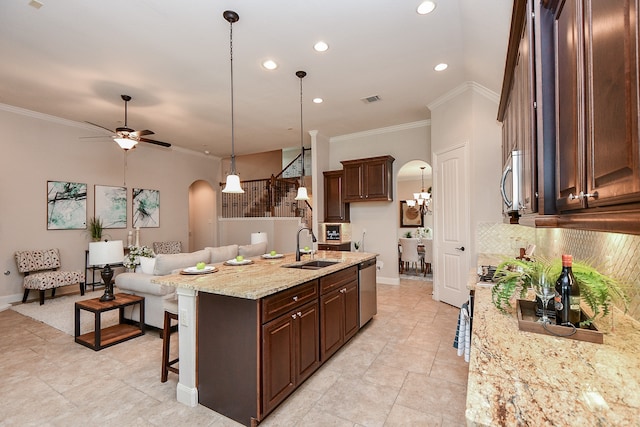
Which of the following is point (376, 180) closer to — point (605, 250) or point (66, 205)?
point (605, 250)

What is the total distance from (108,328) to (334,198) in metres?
4.55

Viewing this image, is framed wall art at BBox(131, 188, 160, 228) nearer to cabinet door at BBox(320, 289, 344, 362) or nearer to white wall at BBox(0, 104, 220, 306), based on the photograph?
white wall at BBox(0, 104, 220, 306)

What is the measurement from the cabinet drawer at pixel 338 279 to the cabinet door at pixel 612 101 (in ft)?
7.42

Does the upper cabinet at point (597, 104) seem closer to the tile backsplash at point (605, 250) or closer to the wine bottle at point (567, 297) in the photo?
the wine bottle at point (567, 297)

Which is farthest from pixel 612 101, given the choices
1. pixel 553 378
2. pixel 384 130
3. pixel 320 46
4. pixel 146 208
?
pixel 146 208

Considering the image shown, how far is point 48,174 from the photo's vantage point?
570 centimetres

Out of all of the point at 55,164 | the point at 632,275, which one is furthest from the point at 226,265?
the point at 55,164

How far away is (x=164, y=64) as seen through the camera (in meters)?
3.78

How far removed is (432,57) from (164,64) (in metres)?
3.30

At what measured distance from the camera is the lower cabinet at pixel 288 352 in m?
2.12

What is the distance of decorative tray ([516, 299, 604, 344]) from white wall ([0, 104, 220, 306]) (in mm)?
7339

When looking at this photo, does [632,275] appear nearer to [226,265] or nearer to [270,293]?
A: [270,293]

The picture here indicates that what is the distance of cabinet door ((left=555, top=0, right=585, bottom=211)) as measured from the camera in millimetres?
915

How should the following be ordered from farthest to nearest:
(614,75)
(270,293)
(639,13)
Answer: (270,293)
(614,75)
(639,13)
